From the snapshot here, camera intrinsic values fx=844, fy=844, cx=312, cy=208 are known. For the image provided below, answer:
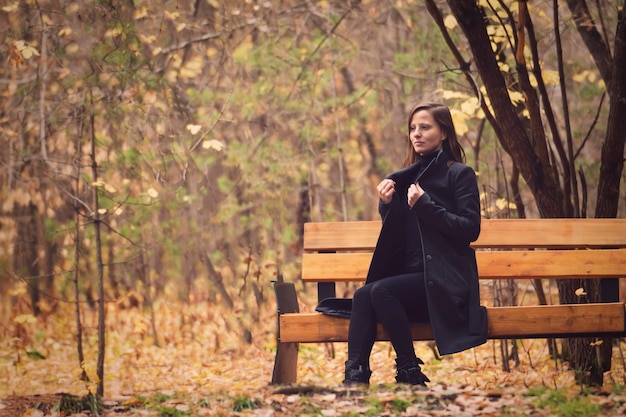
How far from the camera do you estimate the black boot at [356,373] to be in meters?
4.35

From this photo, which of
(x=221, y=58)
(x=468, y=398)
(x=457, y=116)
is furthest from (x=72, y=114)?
(x=468, y=398)

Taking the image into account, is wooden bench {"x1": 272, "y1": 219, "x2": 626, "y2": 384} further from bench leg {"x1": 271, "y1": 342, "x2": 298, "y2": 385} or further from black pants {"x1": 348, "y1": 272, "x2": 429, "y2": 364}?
black pants {"x1": 348, "y1": 272, "x2": 429, "y2": 364}

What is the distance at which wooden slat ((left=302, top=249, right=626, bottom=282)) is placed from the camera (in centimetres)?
532

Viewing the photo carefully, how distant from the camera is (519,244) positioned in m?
5.49

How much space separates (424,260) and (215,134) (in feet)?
23.0

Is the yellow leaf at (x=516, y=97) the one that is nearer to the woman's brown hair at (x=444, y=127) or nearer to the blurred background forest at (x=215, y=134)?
the blurred background forest at (x=215, y=134)

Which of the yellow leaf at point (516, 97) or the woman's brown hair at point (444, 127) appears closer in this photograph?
the woman's brown hair at point (444, 127)

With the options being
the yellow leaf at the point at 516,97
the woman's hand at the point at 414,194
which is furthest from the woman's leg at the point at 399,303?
the yellow leaf at the point at 516,97

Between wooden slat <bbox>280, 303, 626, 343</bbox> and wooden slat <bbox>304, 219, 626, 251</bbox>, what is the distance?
0.75m

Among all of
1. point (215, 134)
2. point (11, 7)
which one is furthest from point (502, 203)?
point (11, 7)

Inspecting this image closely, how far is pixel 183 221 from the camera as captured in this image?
1055 cm

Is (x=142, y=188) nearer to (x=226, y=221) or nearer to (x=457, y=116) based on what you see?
(x=226, y=221)

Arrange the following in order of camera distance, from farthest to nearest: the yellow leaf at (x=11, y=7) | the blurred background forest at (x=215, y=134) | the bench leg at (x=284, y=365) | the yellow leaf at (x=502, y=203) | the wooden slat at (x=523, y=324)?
the blurred background forest at (x=215, y=134) < the yellow leaf at (x=11, y=7) < the yellow leaf at (x=502, y=203) < the bench leg at (x=284, y=365) < the wooden slat at (x=523, y=324)

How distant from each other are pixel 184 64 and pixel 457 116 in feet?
15.9
